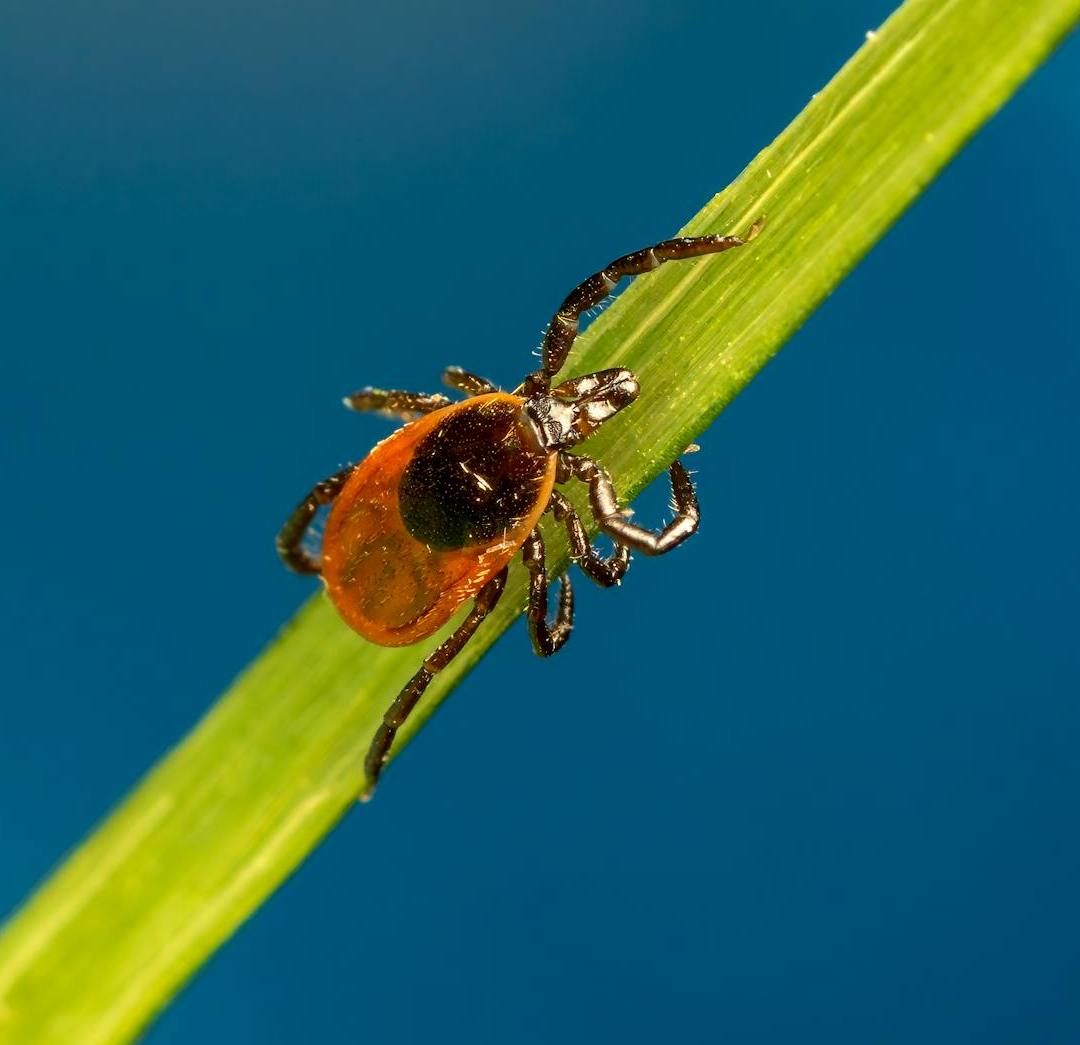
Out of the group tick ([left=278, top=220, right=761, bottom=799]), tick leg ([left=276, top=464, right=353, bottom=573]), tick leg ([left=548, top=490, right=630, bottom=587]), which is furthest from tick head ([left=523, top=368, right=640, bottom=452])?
tick leg ([left=276, top=464, right=353, bottom=573])

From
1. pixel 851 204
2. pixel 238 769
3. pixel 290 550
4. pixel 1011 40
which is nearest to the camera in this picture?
pixel 1011 40

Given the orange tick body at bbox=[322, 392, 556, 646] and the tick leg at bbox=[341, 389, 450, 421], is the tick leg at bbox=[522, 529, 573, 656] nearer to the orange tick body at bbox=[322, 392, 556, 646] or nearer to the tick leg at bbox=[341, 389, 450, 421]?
the orange tick body at bbox=[322, 392, 556, 646]

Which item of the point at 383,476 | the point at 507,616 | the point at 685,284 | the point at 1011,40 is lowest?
the point at 1011,40

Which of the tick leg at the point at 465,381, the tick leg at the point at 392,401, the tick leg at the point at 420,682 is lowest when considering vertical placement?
the tick leg at the point at 420,682

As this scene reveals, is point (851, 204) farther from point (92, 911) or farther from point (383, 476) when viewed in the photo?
point (92, 911)

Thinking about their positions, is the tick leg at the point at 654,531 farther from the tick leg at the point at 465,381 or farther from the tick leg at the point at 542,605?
the tick leg at the point at 465,381

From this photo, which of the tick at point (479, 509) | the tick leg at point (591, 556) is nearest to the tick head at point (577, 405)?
the tick at point (479, 509)

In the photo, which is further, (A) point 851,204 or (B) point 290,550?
(B) point 290,550

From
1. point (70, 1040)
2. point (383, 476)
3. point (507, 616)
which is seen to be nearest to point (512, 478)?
point (383, 476)
